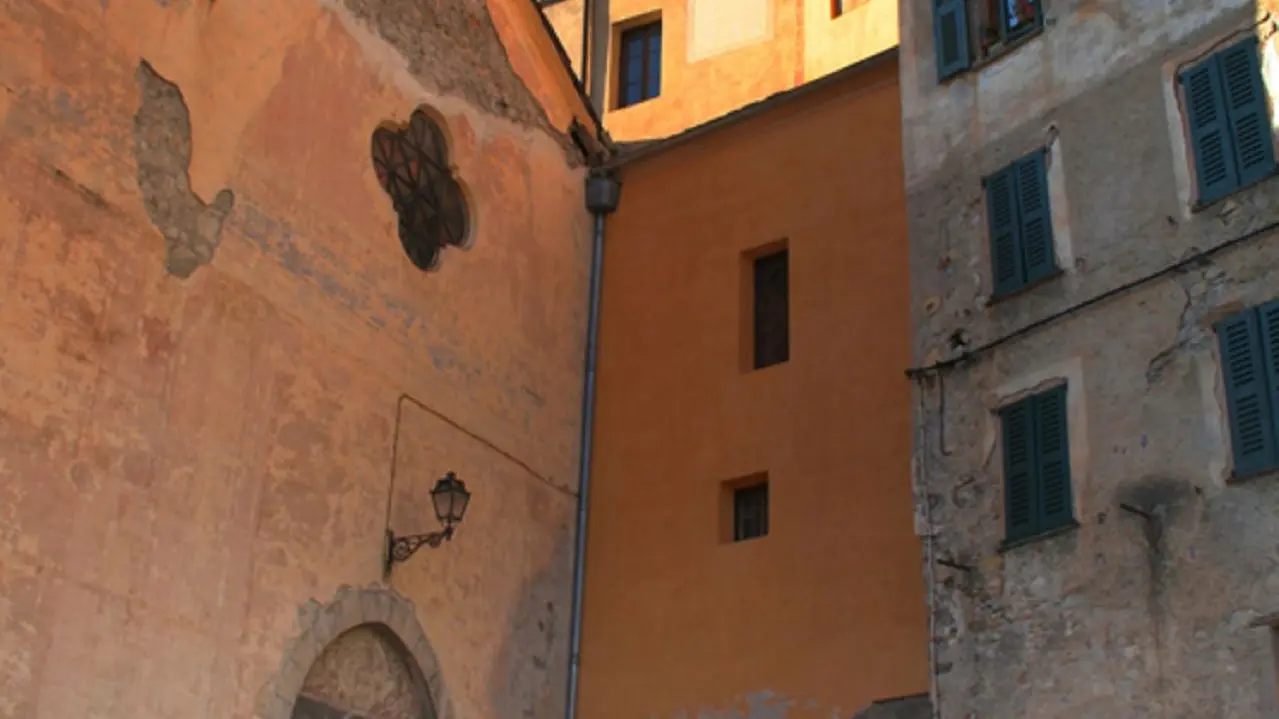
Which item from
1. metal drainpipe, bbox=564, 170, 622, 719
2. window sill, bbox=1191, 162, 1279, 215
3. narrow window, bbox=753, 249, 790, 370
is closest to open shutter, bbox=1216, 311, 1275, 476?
window sill, bbox=1191, 162, 1279, 215

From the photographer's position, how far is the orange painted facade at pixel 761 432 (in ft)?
39.7

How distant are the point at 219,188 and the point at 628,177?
201 inches

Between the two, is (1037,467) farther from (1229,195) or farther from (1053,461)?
(1229,195)

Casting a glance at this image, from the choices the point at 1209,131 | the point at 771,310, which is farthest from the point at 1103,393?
the point at 771,310

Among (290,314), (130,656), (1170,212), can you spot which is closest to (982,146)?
(1170,212)

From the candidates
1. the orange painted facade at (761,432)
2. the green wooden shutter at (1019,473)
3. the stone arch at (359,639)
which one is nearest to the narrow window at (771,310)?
the orange painted facade at (761,432)

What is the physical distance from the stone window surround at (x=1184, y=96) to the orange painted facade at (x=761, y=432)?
100 inches

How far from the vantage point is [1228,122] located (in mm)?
10477

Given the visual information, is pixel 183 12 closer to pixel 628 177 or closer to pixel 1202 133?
pixel 628 177

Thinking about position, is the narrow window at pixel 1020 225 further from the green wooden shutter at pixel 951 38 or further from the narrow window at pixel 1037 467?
the green wooden shutter at pixel 951 38

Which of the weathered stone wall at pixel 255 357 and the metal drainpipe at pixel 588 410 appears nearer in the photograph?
the weathered stone wall at pixel 255 357

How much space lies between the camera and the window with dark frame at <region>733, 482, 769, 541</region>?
1312cm

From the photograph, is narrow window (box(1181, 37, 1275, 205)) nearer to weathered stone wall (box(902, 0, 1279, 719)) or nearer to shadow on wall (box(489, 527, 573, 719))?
weathered stone wall (box(902, 0, 1279, 719))

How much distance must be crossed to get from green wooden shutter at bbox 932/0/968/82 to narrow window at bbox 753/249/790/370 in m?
2.19
